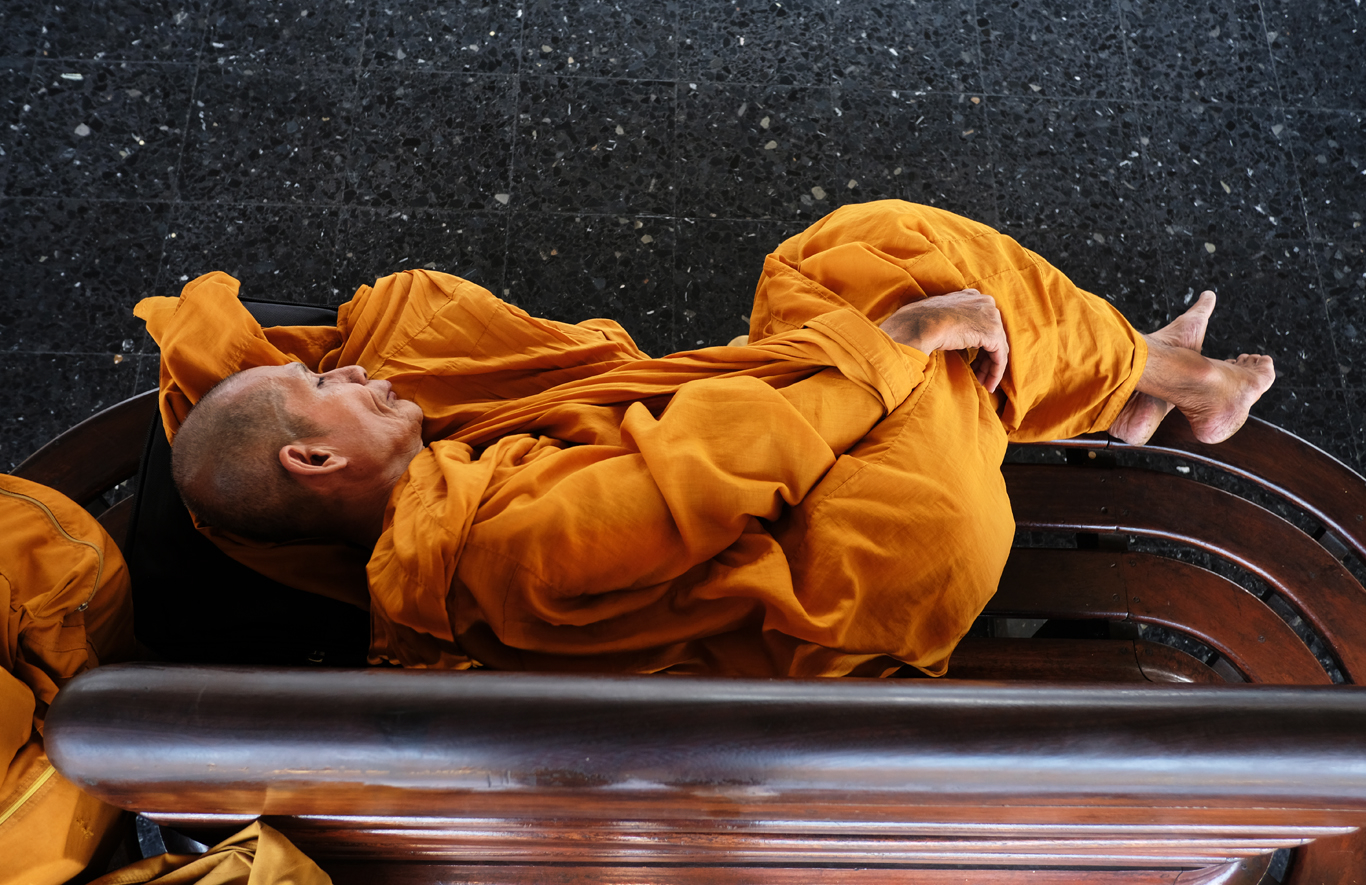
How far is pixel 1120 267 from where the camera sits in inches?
94.8

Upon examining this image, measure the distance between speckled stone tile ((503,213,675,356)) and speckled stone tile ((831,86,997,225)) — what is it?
559mm

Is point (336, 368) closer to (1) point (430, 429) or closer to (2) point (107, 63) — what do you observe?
(1) point (430, 429)

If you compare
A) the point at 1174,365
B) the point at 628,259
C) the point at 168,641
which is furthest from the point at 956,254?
the point at 168,641

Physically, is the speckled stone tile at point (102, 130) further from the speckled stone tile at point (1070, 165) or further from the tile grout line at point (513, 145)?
the speckled stone tile at point (1070, 165)

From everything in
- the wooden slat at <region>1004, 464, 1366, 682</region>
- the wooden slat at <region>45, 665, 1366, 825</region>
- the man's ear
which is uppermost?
the wooden slat at <region>45, 665, 1366, 825</region>

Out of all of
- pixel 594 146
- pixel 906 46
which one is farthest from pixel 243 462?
pixel 906 46

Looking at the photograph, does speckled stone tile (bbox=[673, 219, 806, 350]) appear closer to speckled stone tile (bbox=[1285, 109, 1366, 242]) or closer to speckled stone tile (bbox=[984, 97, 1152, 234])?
speckled stone tile (bbox=[984, 97, 1152, 234])

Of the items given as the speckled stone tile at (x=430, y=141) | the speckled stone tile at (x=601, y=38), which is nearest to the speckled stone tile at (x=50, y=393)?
the speckled stone tile at (x=430, y=141)

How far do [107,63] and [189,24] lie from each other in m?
0.25

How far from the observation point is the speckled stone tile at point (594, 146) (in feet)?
7.93

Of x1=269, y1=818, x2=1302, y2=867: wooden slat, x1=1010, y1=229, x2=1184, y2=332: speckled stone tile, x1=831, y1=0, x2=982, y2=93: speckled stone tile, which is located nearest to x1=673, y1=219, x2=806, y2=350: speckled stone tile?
x1=831, y1=0, x2=982, y2=93: speckled stone tile

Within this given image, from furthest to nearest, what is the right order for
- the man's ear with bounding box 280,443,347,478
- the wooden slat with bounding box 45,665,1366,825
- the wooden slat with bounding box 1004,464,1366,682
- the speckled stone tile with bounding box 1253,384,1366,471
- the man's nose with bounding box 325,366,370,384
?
the speckled stone tile with bounding box 1253,384,1366,471 → the wooden slat with bounding box 1004,464,1366,682 → the man's nose with bounding box 325,366,370,384 → the man's ear with bounding box 280,443,347,478 → the wooden slat with bounding box 45,665,1366,825

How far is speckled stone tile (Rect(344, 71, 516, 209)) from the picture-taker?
94.7 inches

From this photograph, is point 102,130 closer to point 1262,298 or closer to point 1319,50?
point 1262,298
